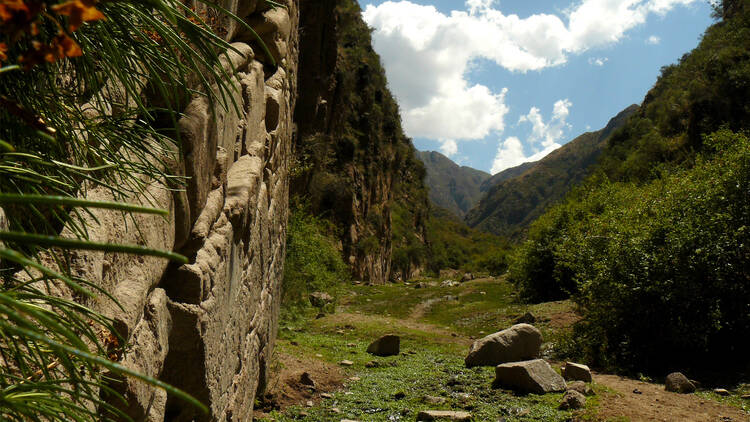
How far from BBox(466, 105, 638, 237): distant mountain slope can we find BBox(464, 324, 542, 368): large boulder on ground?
129265 millimetres

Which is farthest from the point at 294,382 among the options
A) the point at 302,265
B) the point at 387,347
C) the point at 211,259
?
the point at 302,265

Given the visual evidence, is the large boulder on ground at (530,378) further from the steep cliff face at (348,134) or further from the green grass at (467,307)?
the steep cliff face at (348,134)

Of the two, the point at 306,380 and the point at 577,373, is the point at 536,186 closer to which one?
the point at 577,373

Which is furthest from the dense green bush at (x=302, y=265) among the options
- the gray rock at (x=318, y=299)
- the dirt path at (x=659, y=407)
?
the dirt path at (x=659, y=407)

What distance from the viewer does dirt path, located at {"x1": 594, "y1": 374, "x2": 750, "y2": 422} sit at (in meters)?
5.76

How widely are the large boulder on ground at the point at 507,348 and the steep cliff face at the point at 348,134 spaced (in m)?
14.5

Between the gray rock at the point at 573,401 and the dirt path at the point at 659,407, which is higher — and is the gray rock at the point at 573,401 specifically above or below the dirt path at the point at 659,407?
above

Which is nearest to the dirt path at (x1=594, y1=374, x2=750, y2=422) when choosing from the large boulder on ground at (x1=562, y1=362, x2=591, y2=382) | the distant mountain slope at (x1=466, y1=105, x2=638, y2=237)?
the large boulder on ground at (x1=562, y1=362, x2=591, y2=382)

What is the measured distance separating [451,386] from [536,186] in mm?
154642

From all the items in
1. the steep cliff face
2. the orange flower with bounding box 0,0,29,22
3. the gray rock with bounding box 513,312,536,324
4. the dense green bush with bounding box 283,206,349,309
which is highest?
the steep cliff face

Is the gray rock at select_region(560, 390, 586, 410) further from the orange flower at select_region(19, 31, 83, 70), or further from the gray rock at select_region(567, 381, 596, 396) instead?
the orange flower at select_region(19, 31, 83, 70)

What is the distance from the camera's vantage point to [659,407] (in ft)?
20.3

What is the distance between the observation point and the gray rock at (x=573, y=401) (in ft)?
19.5

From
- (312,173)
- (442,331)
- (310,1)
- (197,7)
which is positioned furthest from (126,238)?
(312,173)
